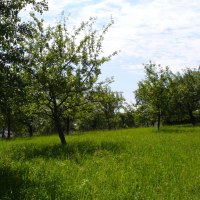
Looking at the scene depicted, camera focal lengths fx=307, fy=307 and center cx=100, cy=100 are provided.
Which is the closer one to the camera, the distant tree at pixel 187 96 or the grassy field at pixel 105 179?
the grassy field at pixel 105 179

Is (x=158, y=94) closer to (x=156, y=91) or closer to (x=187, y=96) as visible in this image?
(x=156, y=91)

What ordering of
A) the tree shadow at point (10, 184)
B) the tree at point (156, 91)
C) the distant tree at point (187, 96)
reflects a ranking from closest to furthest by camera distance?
the tree shadow at point (10, 184), the tree at point (156, 91), the distant tree at point (187, 96)

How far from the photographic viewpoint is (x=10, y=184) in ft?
32.3

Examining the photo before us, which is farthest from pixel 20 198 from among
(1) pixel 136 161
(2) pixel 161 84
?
(2) pixel 161 84

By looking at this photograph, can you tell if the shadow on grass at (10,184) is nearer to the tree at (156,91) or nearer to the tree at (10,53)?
the tree at (10,53)

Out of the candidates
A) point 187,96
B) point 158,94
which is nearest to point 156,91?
point 158,94

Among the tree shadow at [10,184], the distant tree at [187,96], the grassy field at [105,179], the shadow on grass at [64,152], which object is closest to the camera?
the tree shadow at [10,184]

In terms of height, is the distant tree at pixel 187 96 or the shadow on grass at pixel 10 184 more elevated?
the distant tree at pixel 187 96

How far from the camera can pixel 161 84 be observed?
43000 millimetres

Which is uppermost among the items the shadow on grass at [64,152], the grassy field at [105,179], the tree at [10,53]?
the tree at [10,53]

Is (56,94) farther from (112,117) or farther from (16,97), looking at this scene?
(112,117)

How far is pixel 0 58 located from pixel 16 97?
6.12 feet

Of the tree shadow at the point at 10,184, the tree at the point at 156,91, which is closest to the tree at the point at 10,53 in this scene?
the tree shadow at the point at 10,184

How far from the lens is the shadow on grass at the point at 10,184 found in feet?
28.4
